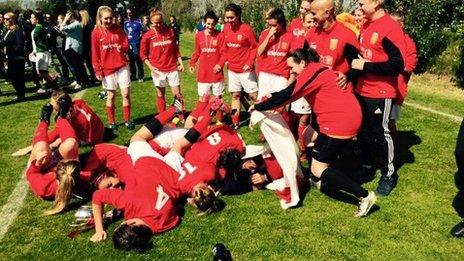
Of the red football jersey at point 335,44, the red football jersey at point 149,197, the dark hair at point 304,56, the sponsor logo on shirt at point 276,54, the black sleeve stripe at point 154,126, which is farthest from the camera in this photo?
the sponsor logo on shirt at point 276,54

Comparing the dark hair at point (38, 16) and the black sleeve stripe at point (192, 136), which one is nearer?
the black sleeve stripe at point (192, 136)

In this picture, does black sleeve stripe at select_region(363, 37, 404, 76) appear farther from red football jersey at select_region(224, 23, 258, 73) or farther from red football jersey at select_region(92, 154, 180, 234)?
red football jersey at select_region(224, 23, 258, 73)

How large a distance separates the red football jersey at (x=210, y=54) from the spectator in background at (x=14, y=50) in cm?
634

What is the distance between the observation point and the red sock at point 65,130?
662 centimetres

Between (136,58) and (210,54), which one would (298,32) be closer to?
(210,54)

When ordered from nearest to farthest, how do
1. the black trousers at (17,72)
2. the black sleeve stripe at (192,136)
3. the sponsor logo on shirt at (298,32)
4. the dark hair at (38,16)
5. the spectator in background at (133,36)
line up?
the black sleeve stripe at (192,136)
the sponsor logo on shirt at (298,32)
the black trousers at (17,72)
the dark hair at (38,16)
the spectator in background at (133,36)

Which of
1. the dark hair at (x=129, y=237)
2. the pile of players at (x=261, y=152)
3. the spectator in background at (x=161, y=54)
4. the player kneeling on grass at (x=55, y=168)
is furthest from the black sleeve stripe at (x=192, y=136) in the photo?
the spectator in background at (x=161, y=54)

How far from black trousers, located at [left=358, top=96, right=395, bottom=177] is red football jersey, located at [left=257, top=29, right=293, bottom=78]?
2.45 metres

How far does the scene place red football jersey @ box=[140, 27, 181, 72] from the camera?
947 centimetres

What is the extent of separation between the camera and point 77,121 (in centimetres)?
796

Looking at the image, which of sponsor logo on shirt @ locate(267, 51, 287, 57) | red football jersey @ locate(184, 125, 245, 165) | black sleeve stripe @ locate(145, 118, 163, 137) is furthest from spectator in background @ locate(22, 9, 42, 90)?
red football jersey @ locate(184, 125, 245, 165)

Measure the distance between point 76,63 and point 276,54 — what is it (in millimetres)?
8784

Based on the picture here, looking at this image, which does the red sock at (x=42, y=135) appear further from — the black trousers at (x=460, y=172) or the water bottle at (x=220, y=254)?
the black trousers at (x=460, y=172)

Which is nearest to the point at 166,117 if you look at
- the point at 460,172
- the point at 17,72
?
the point at 460,172
